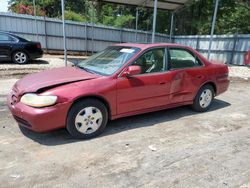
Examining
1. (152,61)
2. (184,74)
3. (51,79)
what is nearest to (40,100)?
(51,79)

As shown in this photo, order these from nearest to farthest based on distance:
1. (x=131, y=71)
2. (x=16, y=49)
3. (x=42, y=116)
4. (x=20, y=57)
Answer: (x=42, y=116) < (x=131, y=71) < (x=16, y=49) < (x=20, y=57)

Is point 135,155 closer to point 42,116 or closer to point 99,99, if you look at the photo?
point 99,99

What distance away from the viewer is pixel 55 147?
3773mm

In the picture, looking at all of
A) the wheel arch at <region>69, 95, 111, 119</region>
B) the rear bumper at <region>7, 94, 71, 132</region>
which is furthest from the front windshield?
the rear bumper at <region>7, 94, 71, 132</region>

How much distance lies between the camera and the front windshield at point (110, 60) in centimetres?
443

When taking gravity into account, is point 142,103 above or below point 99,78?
below

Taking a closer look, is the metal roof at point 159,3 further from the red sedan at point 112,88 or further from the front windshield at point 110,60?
the front windshield at point 110,60

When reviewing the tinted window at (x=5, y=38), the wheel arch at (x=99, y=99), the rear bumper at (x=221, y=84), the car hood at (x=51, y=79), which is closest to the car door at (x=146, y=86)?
the wheel arch at (x=99, y=99)

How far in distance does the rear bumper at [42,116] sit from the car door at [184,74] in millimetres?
2336

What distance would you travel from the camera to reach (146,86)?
15.0 ft

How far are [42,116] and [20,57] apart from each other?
8.61 m

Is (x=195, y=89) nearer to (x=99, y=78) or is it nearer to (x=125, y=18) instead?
(x=99, y=78)

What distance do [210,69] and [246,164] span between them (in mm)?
2678

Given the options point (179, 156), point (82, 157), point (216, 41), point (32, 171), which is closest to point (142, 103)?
point (179, 156)
